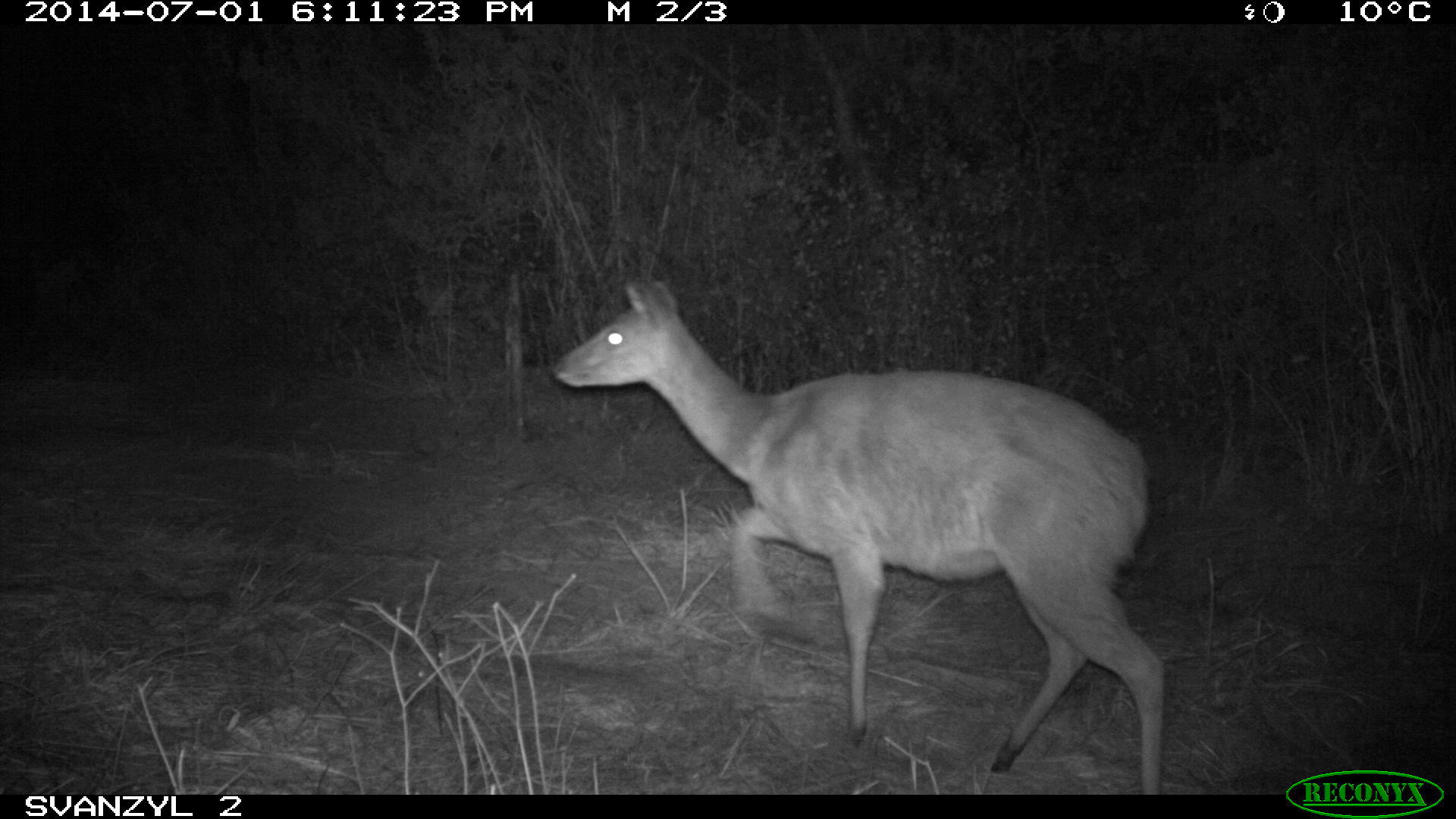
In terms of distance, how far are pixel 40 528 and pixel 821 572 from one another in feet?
15.3

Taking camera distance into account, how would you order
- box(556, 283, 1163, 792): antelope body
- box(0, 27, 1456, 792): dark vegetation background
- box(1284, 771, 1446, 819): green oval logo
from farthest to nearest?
box(0, 27, 1456, 792): dark vegetation background
box(556, 283, 1163, 792): antelope body
box(1284, 771, 1446, 819): green oval logo

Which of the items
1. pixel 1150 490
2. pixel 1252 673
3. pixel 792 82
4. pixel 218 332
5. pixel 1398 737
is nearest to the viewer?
pixel 1398 737

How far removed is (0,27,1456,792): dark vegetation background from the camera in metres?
8.72

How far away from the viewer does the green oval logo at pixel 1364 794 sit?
444 centimetres

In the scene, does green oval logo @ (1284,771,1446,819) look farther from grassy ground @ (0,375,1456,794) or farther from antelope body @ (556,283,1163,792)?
antelope body @ (556,283,1163,792)

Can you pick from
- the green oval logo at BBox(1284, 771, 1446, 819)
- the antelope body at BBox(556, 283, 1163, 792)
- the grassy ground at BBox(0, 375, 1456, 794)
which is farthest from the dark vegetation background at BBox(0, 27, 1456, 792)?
the antelope body at BBox(556, 283, 1163, 792)

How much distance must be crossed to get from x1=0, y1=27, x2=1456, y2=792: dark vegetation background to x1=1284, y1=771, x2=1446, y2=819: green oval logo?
2.51m

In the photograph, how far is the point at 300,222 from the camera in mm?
14258

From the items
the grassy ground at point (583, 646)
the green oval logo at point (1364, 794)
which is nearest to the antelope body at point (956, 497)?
the grassy ground at point (583, 646)

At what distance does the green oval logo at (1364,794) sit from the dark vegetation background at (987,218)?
8.23ft

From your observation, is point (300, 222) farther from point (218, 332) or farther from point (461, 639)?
point (461, 639)

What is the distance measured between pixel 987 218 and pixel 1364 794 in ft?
20.6

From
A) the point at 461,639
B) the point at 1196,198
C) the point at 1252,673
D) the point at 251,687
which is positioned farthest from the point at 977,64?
the point at 251,687

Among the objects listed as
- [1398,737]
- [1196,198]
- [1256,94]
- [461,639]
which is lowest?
[1398,737]
